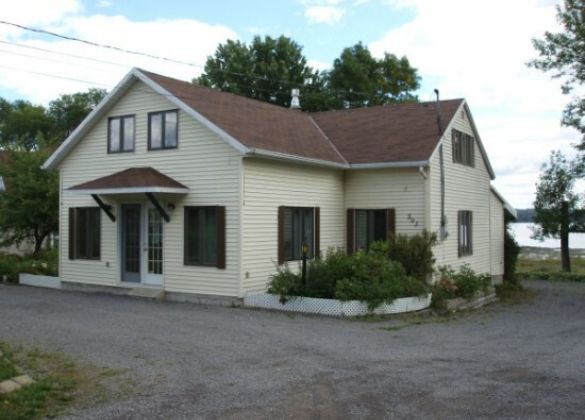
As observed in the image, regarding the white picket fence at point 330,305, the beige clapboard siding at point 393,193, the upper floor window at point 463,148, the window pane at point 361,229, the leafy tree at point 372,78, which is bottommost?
the white picket fence at point 330,305

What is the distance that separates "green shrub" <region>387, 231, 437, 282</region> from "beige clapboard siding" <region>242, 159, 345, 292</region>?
8.13 feet

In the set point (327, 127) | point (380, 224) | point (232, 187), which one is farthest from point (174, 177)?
point (327, 127)

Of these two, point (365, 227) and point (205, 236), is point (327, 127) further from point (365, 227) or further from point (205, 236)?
point (205, 236)

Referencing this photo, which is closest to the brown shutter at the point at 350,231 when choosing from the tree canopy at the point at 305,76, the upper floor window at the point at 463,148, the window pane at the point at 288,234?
the window pane at the point at 288,234

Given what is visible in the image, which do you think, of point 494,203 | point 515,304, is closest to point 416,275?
point 515,304

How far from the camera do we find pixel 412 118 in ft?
65.1

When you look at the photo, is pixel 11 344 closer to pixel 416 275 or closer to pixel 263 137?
pixel 263 137

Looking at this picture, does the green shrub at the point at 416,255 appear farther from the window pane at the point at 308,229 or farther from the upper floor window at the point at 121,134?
the upper floor window at the point at 121,134

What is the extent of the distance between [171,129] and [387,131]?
6.81 meters

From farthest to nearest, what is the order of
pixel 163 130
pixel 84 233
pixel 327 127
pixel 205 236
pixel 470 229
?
pixel 327 127 → pixel 470 229 → pixel 84 233 → pixel 163 130 → pixel 205 236

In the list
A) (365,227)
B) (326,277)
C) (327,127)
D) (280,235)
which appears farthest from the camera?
(327,127)

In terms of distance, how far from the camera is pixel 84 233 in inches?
706

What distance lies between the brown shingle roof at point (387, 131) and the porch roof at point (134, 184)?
18.0 ft

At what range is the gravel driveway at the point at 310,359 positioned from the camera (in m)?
6.75
